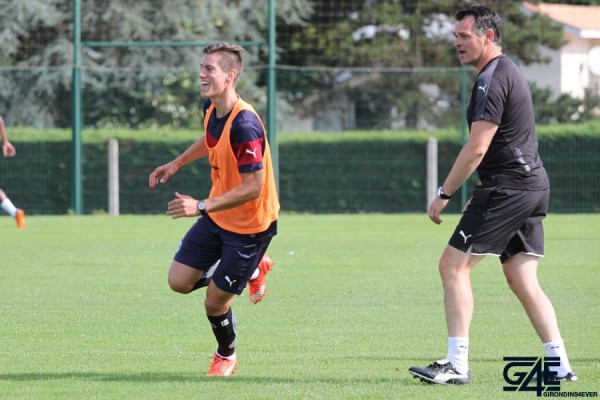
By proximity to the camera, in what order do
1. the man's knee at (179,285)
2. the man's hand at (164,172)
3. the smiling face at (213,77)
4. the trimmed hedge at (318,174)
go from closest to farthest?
the smiling face at (213,77) → the man's knee at (179,285) → the man's hand at (164,172) → the trimmed hedge at (318,174)

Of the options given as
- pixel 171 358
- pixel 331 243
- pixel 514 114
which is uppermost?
pixel 514 114

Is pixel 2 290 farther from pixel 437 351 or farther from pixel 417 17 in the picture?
pixel 417 17

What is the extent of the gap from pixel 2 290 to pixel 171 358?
4720 millimetres

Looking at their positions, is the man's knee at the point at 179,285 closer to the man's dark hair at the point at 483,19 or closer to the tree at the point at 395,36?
the man's dark hair at the point at 483,19

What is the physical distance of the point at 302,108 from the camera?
3397 cm

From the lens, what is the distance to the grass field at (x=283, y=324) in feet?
23.7

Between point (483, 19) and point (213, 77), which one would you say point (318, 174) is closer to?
point (213, 77)

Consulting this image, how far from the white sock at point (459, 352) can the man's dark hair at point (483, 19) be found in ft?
5.78

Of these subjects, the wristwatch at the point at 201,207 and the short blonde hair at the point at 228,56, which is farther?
the short blonde hair at the point at 228,56

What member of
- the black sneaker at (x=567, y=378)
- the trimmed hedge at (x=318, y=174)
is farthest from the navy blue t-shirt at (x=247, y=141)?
the trimmed hedge at (x=318, y=174)

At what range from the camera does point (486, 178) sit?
722 centimetres

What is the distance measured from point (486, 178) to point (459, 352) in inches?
40.9

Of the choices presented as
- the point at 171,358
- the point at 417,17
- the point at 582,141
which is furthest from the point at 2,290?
the point at 417,17

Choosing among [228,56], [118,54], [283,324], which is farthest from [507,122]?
[118,54]
